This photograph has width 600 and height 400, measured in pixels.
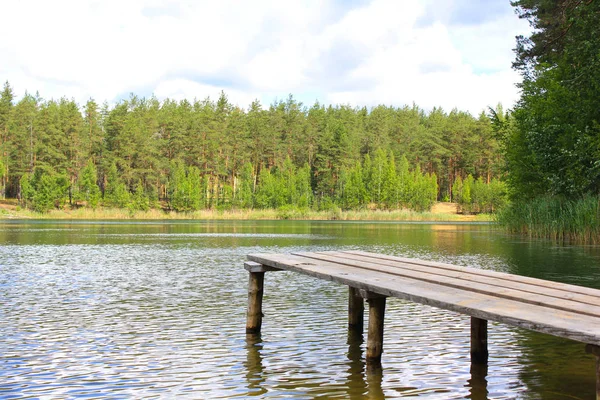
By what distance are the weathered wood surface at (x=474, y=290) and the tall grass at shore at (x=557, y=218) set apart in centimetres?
1633

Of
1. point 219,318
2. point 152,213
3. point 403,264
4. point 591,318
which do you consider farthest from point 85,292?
point 152,213

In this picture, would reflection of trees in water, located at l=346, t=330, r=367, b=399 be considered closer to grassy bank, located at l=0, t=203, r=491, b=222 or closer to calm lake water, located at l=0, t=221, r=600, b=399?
calm lake water, located at l=0, t=221, r=600, b=399

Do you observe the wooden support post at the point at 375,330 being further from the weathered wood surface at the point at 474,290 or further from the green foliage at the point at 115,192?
the green foliage at the point at 115,192

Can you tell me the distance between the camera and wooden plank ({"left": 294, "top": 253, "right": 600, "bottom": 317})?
462 centimetres

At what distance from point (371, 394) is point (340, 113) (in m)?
96.8

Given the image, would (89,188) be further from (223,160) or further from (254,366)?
(254,366)

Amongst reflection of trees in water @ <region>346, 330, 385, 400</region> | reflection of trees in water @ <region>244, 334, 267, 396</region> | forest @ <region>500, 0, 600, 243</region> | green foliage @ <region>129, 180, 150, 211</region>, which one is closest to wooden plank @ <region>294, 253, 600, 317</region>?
reflection of trees in water @ <region>346, 330, 385, 400</region>

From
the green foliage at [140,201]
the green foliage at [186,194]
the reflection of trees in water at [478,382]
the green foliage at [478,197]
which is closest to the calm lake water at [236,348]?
the reflection of trees in water at [478,382]

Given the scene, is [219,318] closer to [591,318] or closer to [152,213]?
[591,318]

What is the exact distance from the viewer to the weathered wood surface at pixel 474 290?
4145mm

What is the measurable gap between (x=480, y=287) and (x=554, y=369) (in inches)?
52.0

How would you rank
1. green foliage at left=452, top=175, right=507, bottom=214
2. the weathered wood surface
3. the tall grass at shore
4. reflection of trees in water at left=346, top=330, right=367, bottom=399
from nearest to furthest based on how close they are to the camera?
the weathered wood surface < reflection of trees in water at left=346, top=330, right=367, bottom=399 < the tall grass at shore < green foliage at left=452, top=175, right=507, bottom=214

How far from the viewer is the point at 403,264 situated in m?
7.70

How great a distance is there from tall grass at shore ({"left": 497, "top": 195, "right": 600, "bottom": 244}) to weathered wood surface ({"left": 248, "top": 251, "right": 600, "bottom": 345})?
16332 mm
